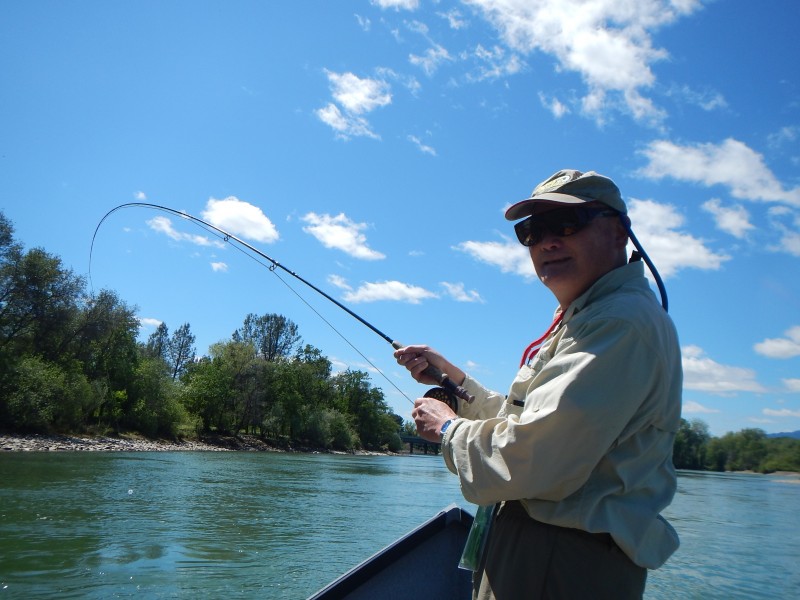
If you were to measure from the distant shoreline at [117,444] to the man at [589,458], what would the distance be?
29.5 metres

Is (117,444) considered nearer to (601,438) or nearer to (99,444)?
(99,444)

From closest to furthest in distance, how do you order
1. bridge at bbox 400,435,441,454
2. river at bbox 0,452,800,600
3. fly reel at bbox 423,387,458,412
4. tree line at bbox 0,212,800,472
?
1. fly reel at bbox 423,387,458,412
2. bridge at bbox 400,435,441,454
3. river at bbox 0,452,800,600
4. tree line at bbox 0,212,800,472

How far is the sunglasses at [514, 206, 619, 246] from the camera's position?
1.98m

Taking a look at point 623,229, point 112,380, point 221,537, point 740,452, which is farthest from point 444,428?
point 740,452

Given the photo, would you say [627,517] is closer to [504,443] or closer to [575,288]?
[504,443]

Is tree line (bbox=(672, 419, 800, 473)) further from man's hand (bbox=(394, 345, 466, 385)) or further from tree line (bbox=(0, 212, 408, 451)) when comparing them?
man's hand (bbox=(394, 345, 466, 385))

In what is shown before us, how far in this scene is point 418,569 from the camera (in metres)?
3.36

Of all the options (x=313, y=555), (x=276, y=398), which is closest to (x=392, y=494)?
(x=313, y=555)

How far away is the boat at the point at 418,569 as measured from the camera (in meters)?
3.11

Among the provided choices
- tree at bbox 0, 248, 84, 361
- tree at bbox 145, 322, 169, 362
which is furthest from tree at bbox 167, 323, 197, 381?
tree at bbox 0, 248, 84, 361

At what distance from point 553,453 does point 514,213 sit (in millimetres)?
906

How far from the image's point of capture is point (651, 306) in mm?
1707

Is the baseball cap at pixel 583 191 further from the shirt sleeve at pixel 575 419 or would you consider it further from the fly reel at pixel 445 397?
the fly reel at pixel 445 397

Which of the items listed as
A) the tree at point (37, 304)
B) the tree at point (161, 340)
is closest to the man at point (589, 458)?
the tree at point (37, 304)
